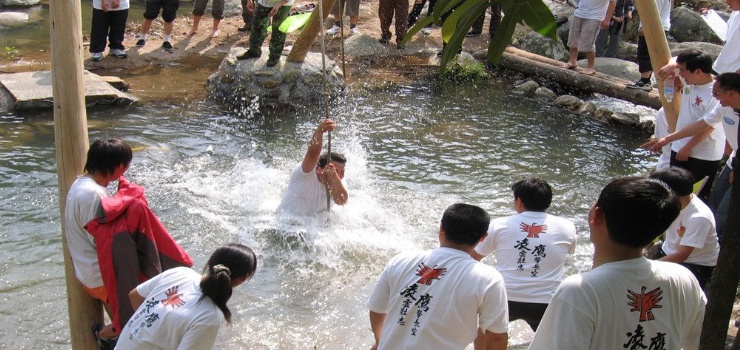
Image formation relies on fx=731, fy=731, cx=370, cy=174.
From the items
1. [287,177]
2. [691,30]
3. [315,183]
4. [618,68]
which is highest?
[691,30]

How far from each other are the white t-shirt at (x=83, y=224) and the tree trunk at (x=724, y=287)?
2896 millimetres

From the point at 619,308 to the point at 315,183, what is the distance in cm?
423

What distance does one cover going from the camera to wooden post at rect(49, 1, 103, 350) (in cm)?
380

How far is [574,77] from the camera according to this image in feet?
37.1

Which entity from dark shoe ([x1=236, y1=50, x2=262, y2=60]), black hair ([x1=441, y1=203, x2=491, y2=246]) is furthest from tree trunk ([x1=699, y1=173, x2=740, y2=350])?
dark shoe ([x1=236, y1=50, x2=262, y2=60])

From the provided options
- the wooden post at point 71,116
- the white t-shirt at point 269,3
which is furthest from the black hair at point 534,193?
the white t-shirt at point 269,3

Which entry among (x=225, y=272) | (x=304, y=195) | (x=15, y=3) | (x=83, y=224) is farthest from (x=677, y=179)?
(x=15, y=3)

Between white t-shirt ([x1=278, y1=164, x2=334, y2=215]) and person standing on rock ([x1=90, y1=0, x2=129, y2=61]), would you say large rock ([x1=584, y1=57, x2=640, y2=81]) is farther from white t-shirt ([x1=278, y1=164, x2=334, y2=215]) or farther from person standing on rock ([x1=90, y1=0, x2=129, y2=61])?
person standing on rock ([x1=90, y1=0, x2=129, y2=61])

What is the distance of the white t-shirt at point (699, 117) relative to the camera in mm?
5867

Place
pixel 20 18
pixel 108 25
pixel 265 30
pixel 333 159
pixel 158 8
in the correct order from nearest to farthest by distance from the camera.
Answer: pixel 333 159, pixel 265 30, pixel 108 25, pixel 158 8, pixel 20 18

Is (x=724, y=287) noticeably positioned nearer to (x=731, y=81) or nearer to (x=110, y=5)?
(x=731, y=81)

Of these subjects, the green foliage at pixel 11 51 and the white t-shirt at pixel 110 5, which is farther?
the green foliage at pixel 11 51

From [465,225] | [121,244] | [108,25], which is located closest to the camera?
[465,225]

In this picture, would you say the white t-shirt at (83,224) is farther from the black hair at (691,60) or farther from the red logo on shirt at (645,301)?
the black hair at (691,60)
